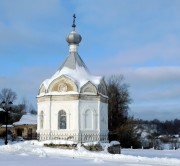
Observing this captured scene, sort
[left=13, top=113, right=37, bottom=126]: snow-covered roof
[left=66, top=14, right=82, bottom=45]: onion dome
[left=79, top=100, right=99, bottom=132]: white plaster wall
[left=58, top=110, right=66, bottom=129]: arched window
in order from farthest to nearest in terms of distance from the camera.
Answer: [left=13, top=113, right=37, bottom=126]: snow-covered roof → [left=66, top=14, right=82, bottom=45]: onion dome → [left=58, top=110, right=66, bottom=129]: arched window → [left=79, top=100, right=99, bottom=132]: white plaster wall

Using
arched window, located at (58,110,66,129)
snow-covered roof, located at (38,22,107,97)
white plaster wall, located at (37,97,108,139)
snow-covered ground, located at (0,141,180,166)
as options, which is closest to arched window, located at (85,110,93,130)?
white plaster wall, located at (37,97,108,139)

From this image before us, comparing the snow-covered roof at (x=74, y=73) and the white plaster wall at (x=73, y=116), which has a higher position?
the snow-covered roof at (x=74, y=73)

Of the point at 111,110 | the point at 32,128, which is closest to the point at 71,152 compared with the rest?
the point at 111,110

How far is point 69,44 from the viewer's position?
26.5 meters

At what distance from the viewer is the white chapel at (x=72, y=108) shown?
23.2 meters

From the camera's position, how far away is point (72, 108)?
916 inches

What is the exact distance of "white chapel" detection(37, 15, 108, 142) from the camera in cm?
2316

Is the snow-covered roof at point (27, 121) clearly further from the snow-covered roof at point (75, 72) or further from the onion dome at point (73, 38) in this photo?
the snow-covered roof at point (75, 72)

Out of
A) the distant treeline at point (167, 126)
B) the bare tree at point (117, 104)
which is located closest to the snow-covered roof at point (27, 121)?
the bare tree at point (117, 104)

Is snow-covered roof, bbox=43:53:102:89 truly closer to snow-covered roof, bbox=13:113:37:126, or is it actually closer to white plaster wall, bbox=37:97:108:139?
white plaster wall, bbox=37:97:108:139

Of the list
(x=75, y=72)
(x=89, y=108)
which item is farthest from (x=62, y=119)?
(x=75, y=72)

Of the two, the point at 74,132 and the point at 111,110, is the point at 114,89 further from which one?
the point at 74,132

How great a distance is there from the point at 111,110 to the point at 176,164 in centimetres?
2581

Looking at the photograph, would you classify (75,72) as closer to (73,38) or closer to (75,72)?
(75,72)
